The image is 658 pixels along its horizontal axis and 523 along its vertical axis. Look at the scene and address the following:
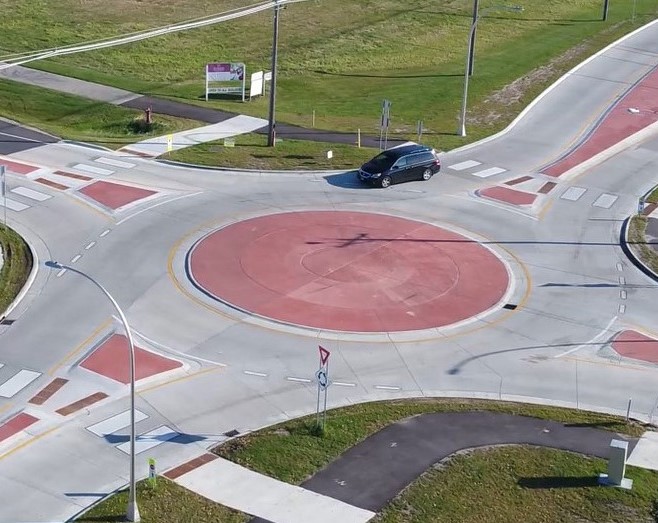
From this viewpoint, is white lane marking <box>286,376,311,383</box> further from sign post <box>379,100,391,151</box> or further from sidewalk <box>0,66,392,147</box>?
sidewalk <box>0,66,392,147</box>

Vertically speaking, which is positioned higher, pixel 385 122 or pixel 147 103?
pixel 385 122

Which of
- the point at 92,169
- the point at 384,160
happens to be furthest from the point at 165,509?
the point at 384,160

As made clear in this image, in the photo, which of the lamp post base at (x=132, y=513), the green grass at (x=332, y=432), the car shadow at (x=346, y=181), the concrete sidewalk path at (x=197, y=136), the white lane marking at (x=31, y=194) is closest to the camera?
the lamp post base at (x=132, y=513)

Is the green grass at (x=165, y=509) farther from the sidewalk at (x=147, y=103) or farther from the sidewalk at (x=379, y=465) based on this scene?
the sidewalk at (x=147, y=103)

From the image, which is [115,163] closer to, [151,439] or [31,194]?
[31,194]

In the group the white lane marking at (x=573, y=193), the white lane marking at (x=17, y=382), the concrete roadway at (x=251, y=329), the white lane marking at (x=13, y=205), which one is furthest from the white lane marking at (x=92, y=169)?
the white lane marking at (x=573, y=193)

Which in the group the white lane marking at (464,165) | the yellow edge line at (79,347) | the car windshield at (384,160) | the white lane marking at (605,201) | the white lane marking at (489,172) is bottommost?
the yellow edge line at (79,347)
